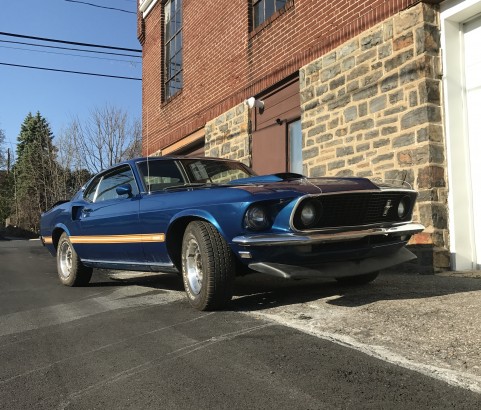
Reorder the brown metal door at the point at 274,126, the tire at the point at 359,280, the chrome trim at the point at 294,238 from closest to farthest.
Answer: the chrome trim at the point at 294,238 → the tire at the point at 359,280 → the brown metal door at the point at 274,126

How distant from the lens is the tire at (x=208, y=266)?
4000 millimetres

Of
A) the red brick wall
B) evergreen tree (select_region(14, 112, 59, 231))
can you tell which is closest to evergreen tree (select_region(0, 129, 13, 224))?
evergreen tree (select_region(14, 112, 59, 231))

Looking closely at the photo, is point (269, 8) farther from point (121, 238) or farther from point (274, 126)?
point (121, 238)

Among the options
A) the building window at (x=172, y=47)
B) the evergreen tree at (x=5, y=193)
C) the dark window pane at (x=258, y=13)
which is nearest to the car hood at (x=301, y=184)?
the dark window pane at (x=258, y=13)

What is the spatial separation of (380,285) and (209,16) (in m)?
8.63

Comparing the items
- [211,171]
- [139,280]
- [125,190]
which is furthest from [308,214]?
[139,280]

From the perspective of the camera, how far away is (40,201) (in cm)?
4594

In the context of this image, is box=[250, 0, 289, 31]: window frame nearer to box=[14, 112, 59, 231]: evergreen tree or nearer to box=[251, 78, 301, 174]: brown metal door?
box=[251, 78, 301, 174]: brown metal door

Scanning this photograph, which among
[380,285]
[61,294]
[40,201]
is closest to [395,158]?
[380,285]

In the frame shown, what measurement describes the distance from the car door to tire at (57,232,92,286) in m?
0.20

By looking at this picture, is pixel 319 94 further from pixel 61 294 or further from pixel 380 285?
pixel 61 294

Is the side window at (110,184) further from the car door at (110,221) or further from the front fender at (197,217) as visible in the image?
the front fender at (197,217)

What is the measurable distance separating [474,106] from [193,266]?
4.07 m

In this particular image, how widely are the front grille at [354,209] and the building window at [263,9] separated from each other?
5.94 m
